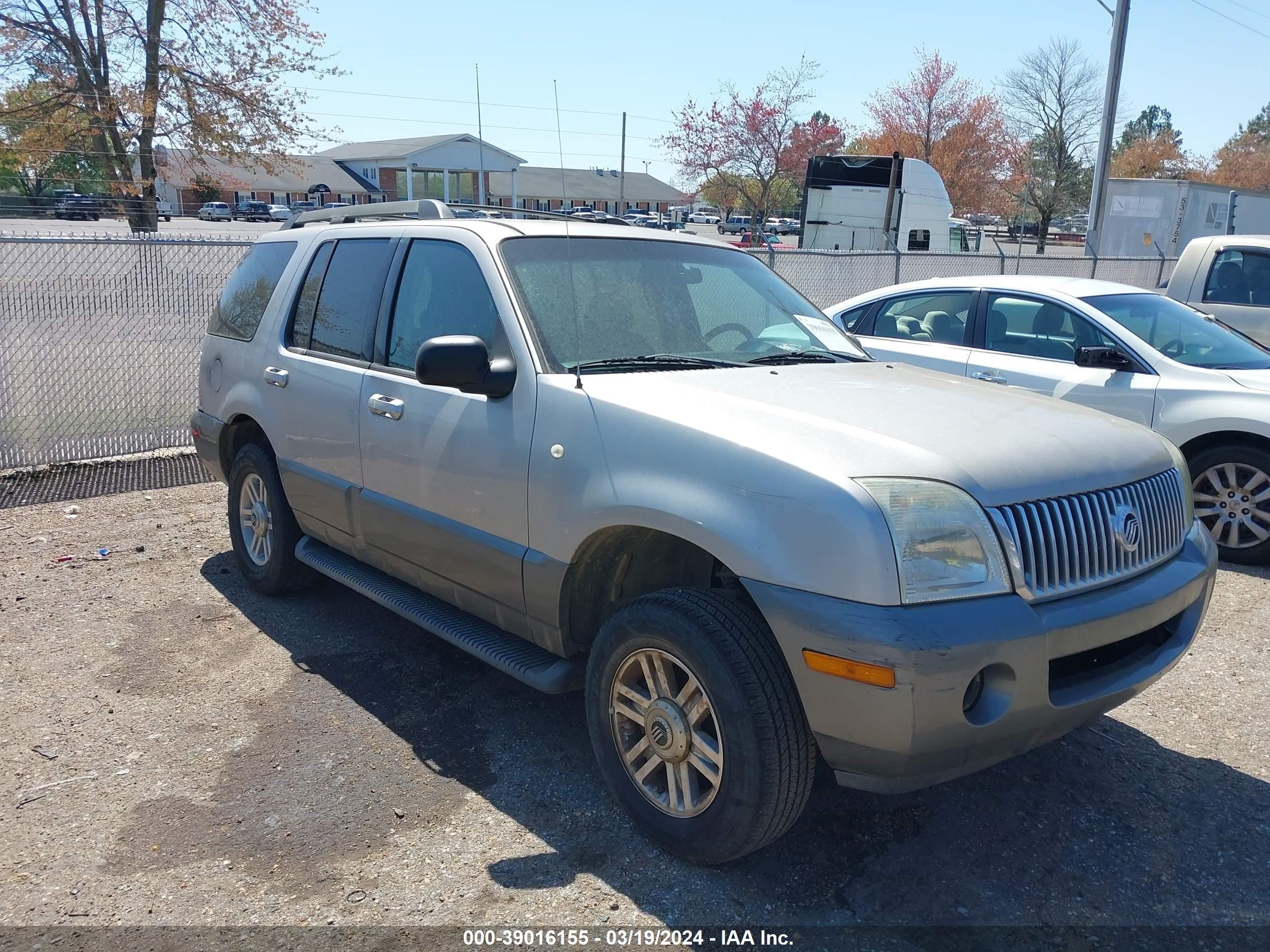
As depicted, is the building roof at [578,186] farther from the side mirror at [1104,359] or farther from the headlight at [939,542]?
the headlight at [939,542]

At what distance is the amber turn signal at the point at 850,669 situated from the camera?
2543 millimetres

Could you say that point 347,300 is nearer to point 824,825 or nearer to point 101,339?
point 824,825

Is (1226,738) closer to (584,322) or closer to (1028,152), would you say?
(584,322)

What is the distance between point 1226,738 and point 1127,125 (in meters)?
106

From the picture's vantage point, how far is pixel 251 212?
32.5 meters

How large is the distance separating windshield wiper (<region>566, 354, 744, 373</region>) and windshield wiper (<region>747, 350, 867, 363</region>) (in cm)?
19

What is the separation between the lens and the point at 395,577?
4.43 metres

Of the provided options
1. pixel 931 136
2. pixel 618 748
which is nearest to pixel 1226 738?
pixel 618 748

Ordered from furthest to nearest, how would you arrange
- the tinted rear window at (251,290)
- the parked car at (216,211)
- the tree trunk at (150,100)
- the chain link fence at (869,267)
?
the parked car at (216,211) → the tree trunk at (150,100) → the chain link fence at (869,267) → the tinted rear window at (251,290)

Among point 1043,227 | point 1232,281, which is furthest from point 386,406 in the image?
point 1043,227

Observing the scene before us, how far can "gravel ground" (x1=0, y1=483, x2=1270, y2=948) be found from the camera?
116 inches

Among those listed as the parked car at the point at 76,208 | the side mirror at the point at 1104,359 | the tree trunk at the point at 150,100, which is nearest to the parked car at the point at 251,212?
the tree trunk at the point at 150,100

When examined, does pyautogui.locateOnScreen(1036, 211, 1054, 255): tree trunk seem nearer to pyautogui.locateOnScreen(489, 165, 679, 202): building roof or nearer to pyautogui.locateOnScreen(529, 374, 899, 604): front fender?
pyautogui.locateOnScreen(489, 165, 679, 202): building roof

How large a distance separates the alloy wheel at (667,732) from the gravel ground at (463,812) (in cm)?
23
